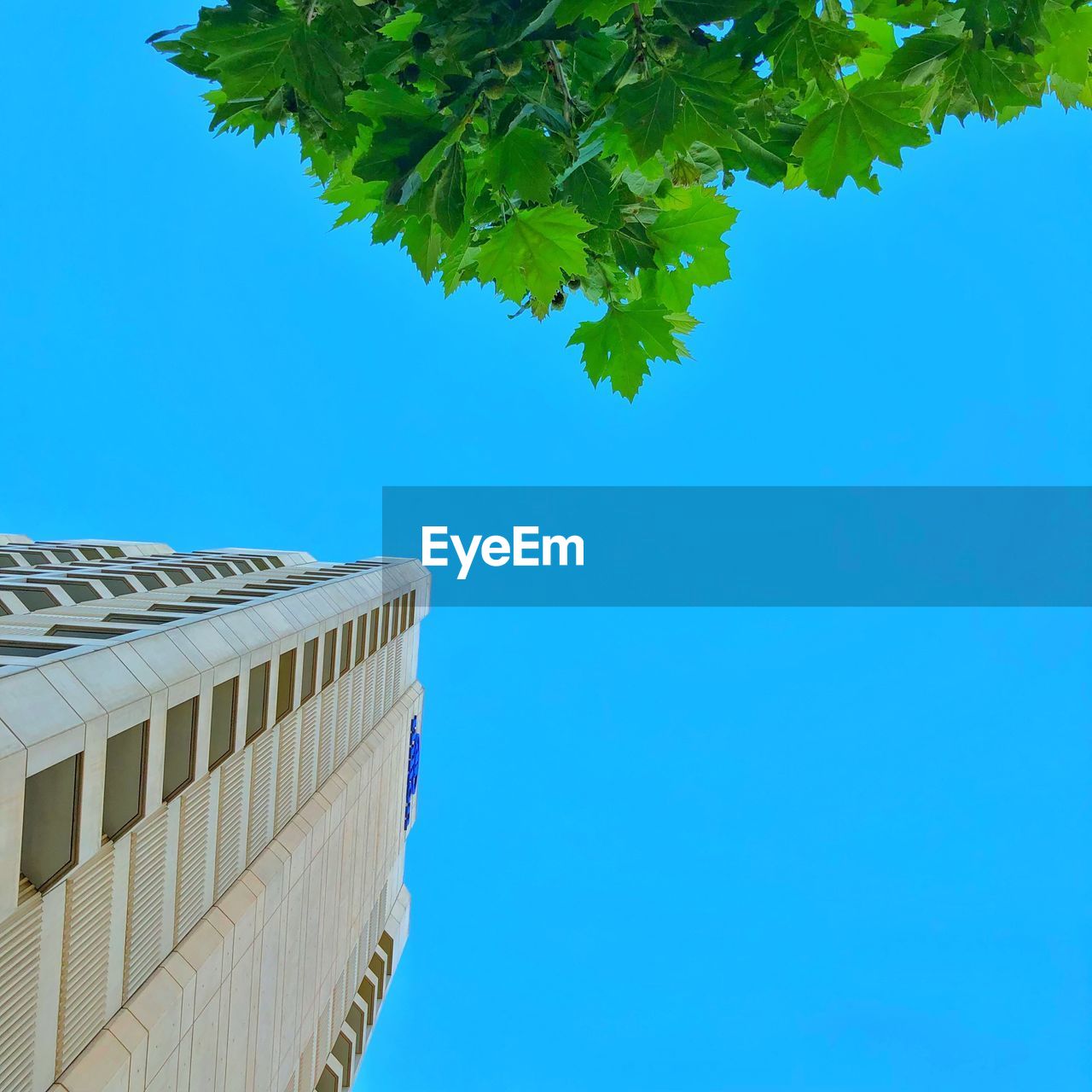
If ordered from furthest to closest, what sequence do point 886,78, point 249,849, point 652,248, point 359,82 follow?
point 249,849, point 652,248, point 359,82, point 886,78

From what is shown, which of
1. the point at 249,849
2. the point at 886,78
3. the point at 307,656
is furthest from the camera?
the point at 307,656

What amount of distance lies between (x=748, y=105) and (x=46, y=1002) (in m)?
19.5

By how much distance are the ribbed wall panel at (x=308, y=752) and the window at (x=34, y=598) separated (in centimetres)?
1094

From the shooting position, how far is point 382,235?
Result: 3.32m

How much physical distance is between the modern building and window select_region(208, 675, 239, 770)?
99 mm

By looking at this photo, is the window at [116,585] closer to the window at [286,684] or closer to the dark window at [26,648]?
the window at [286,684]

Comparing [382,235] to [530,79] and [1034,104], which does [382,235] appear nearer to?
[530,79]

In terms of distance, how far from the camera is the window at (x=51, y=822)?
49.5 feet

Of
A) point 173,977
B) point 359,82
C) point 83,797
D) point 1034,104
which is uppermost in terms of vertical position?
point 359,82

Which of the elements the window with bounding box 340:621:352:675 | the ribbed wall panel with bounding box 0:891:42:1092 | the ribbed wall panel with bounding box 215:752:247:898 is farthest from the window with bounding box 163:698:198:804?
the window with bounding box 340:621:352:675

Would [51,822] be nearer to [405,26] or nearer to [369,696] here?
[405,26]

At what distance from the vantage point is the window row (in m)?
15.5

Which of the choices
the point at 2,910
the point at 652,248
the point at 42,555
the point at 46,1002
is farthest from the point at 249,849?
the point at 42,555

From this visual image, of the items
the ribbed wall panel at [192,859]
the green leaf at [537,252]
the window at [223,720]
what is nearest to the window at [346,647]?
the window at [223,720]
